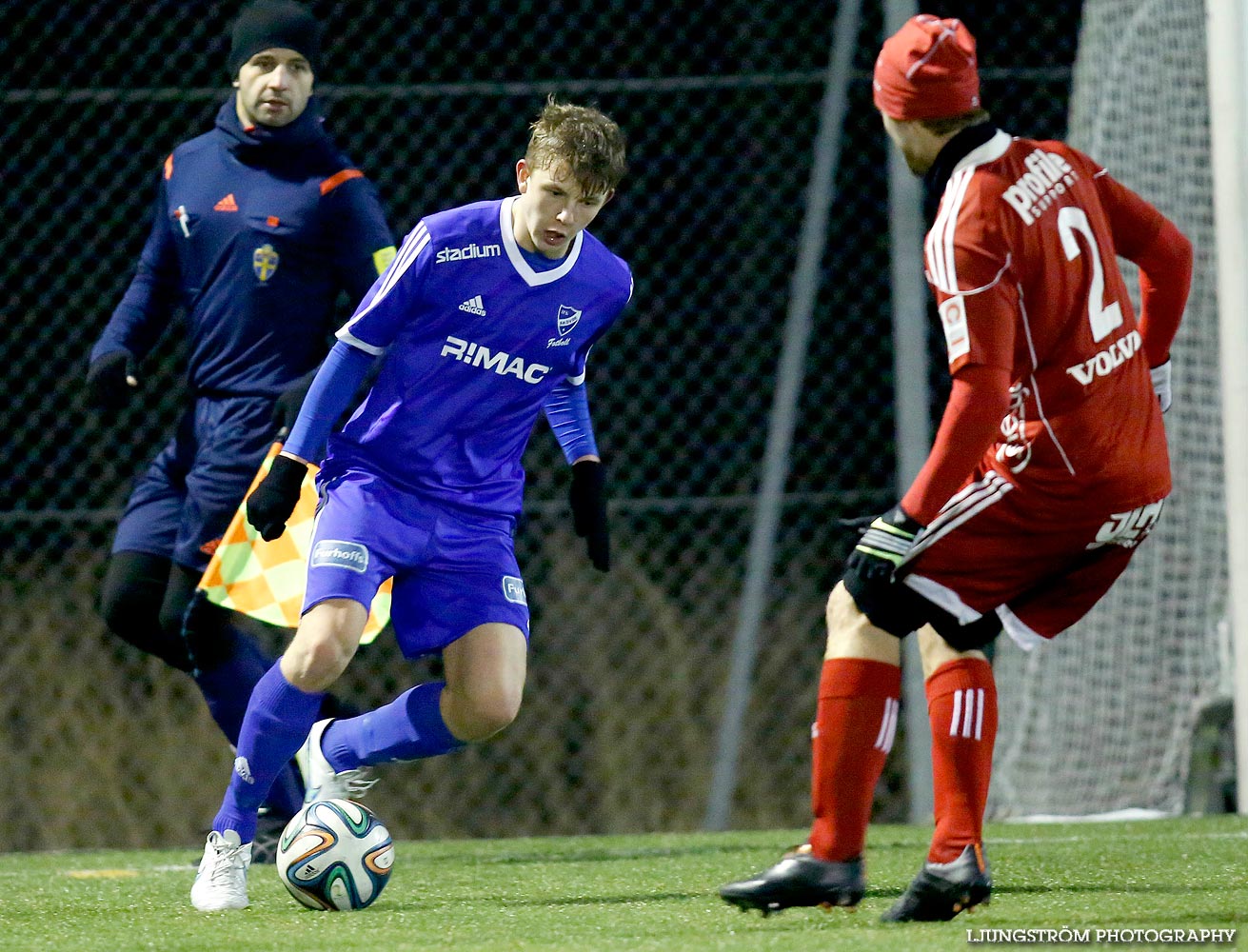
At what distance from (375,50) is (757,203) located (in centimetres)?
157

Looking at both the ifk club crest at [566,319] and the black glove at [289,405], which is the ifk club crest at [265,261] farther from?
the ifk club crest at [566,319]

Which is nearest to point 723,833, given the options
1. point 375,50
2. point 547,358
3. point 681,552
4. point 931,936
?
point 681,552

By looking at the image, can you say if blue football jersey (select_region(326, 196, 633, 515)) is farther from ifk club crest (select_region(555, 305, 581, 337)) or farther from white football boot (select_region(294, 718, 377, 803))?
white football boot (select_region(294, 718, 377, 803))

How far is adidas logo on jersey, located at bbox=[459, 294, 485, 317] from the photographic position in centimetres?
383

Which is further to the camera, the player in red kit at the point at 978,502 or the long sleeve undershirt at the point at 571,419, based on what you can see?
the long sleeve undershirt at the point at 571,419

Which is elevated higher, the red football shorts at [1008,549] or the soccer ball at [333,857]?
the red football shorts at [1008,549]

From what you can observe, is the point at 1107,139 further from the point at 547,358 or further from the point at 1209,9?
the point at 547,358

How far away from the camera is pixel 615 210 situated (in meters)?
6.93

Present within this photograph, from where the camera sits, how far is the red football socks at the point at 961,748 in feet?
10.9

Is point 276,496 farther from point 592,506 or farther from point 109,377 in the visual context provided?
point 109,377

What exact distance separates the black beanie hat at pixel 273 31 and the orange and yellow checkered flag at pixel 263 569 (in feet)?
3.35

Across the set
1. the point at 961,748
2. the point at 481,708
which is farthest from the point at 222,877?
the point at 961,748

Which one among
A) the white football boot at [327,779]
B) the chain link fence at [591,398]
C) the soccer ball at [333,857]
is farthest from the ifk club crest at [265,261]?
the chain link fence at [591,398]

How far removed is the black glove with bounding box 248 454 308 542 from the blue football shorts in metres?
0.10
